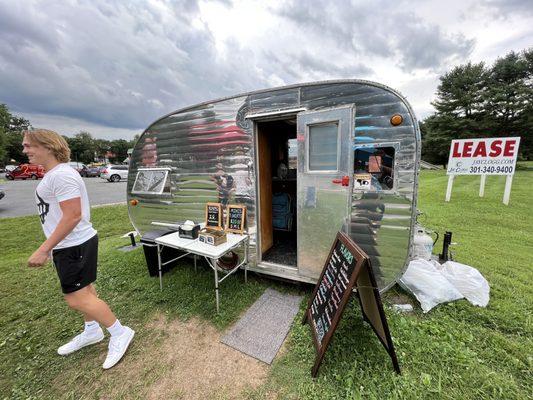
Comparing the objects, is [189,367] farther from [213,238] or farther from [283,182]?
[283,182]

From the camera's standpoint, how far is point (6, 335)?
2.58m

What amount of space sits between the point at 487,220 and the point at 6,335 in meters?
10.4

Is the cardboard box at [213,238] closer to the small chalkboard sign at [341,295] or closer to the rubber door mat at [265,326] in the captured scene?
the rubber door mat at [265,326]

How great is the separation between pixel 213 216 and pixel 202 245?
0.65 m

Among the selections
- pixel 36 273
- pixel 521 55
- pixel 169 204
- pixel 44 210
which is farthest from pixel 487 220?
pixel 521 55

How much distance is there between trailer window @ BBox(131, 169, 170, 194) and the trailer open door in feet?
8.10

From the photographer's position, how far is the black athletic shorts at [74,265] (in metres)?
1.94

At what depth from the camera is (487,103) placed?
24688mm

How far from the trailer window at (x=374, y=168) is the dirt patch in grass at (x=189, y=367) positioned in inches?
86.9

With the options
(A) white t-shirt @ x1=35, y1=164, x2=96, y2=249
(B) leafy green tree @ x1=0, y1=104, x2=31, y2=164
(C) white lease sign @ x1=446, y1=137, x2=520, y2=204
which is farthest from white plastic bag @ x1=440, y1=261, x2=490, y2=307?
(B) leafy green tree @ x1=0, y1=104, x2=31, y2=164

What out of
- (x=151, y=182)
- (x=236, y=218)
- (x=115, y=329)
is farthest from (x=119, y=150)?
(x=115, y=329)

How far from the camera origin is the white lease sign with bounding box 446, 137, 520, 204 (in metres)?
7.37

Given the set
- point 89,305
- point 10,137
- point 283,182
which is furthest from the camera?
point 10,137

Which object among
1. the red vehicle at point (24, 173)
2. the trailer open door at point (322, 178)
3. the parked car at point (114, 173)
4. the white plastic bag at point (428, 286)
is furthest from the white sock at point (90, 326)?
the red vehicle at point (24, 173)
